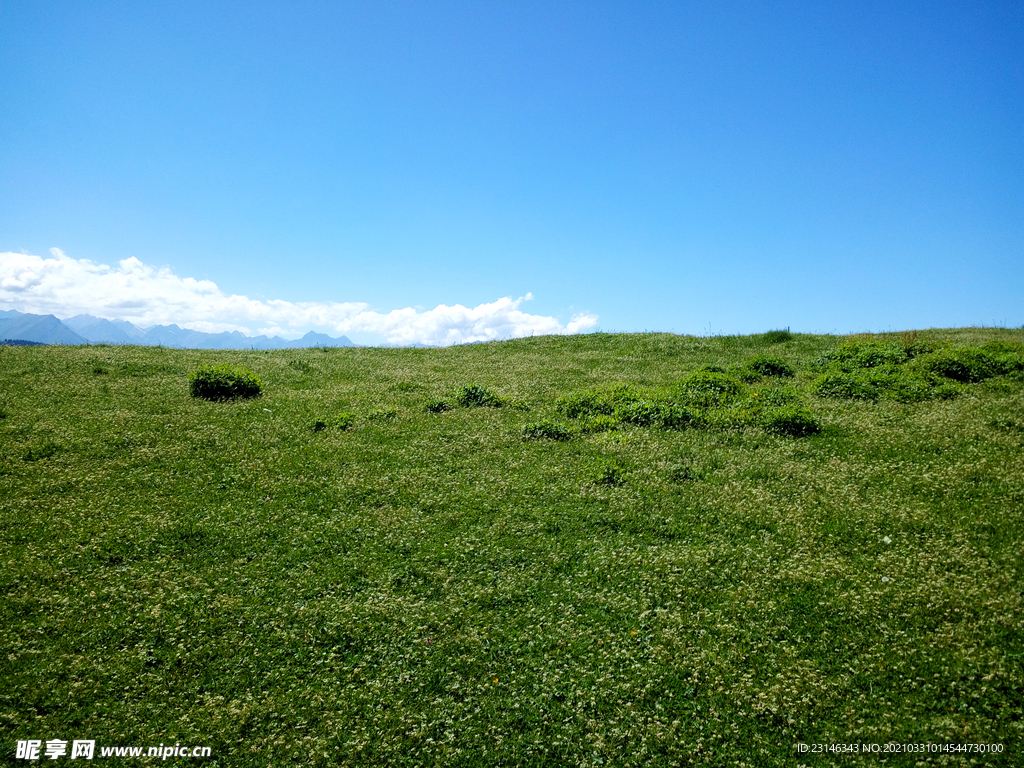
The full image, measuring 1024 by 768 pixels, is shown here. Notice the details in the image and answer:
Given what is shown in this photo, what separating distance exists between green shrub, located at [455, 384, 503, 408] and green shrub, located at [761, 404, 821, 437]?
11.0 metres

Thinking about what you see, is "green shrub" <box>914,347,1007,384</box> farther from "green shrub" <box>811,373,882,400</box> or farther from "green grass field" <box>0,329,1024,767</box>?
"green shrub" <box>811,373,882,400</box>

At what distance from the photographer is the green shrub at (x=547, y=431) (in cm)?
1986

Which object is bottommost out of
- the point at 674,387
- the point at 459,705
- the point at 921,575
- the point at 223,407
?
the point at 459,705

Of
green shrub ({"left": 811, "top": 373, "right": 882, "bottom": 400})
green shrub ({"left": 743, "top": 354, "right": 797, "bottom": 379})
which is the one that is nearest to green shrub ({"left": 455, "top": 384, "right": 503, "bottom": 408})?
green shrub ({"left": 743, "top": 354, "right": 797, "bottom": 379})

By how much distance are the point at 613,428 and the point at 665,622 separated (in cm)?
1062

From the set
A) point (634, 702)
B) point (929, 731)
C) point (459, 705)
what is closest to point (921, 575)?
point (929, 731)

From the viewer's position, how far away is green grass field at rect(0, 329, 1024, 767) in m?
8.44

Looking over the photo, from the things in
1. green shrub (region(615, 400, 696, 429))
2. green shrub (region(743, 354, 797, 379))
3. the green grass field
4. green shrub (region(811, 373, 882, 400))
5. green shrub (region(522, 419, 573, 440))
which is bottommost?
the green grass field

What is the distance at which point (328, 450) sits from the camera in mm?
18891

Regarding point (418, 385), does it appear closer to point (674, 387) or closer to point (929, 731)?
point (674, 387)

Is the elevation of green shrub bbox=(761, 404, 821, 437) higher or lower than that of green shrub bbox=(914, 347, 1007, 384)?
lower

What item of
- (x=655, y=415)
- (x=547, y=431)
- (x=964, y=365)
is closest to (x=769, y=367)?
(x=964, y=365)

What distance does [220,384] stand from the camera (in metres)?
24.5

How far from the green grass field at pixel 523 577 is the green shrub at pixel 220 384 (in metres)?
1.59
